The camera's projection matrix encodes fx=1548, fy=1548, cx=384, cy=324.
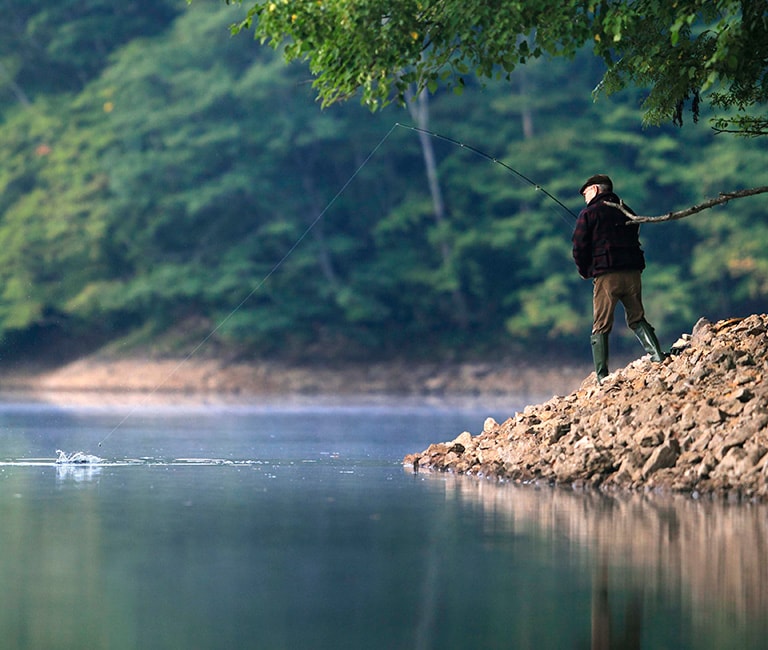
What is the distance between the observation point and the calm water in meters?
5.59

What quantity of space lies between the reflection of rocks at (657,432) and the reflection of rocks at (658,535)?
41 centimetres

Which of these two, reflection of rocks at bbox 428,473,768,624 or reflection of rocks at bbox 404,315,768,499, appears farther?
reflection of rocks at bbox 404,315,768,499

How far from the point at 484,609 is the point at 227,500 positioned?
14.7ft

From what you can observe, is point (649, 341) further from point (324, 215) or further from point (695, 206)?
point (324, 215)

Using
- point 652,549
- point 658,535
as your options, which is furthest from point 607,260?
point 652,549

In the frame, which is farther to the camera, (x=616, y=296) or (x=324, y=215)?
(x=324, y=215)

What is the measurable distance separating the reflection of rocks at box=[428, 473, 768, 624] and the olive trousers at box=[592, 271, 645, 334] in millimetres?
2664

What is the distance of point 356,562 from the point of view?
287 inches

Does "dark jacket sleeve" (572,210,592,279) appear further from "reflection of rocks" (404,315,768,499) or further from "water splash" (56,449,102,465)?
"water splash" (56,449,102,465)

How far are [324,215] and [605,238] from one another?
104 ft

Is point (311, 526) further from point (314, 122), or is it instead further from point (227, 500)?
point (314, 122)

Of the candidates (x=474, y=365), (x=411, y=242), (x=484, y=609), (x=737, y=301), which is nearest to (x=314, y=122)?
(x=411, y=242)

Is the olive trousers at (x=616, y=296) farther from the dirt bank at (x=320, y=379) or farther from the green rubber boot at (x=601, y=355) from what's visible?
the dirt bank at (x=320, y=379)

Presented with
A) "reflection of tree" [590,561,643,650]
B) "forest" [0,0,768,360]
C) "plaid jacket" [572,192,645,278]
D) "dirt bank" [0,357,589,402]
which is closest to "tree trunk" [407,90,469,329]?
"forest" [0,0,768,360]
